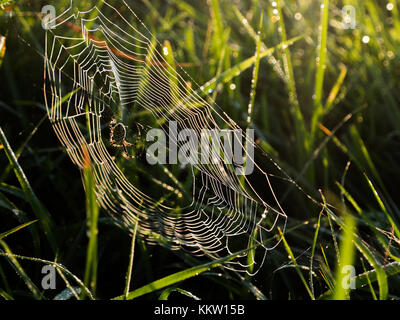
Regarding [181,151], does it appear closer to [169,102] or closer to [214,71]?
[169,102]

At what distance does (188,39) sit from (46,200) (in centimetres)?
99

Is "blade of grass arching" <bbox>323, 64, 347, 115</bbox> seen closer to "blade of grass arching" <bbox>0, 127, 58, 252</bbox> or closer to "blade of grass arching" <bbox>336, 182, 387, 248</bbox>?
"blade of grass arching" <bbox>336, 182, 387, 248</bbox>

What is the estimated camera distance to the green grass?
107 centimetres

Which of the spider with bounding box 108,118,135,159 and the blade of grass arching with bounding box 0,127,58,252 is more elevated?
the spider with bounding box 108,118,135,159

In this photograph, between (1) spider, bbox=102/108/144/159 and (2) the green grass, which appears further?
(1) spider, bbox=102/108/144/159

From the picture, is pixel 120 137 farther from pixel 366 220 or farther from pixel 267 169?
pixel 366 220

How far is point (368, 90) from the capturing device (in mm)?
2035

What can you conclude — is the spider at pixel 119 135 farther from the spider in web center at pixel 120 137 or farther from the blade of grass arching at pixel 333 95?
the blade of grass arching at pixel 333 95

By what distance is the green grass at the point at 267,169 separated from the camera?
41.9 inches

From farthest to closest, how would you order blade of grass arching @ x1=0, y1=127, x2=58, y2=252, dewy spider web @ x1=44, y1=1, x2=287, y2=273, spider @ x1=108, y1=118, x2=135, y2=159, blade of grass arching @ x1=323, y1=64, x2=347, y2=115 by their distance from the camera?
1. blade of grass arching @ x1=323, y1=64, x2=347, y2=115
2. spider @ x1=108, y1=118, x2=135, y2=159
3. dewy spider web @ x1=44, y1=1, x2=287, y2=273
4. blade of grass arching @ x1=0, y1=127, x2=58, y2=252

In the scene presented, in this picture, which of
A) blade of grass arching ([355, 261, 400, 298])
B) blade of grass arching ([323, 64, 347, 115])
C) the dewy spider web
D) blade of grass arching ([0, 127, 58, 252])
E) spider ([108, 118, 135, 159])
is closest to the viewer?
blade of grass arching ([355, 261, 400, 298])

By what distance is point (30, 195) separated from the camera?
1.16 m

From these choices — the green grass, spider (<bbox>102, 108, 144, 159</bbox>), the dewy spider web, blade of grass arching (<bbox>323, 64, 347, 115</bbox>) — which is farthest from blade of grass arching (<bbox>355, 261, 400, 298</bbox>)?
blade of grass arching (<bbox>323, 64, 347, 115</bbox>)

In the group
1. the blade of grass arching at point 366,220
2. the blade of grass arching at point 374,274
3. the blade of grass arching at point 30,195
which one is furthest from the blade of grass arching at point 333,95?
the blade of grass arching at point 30,195
